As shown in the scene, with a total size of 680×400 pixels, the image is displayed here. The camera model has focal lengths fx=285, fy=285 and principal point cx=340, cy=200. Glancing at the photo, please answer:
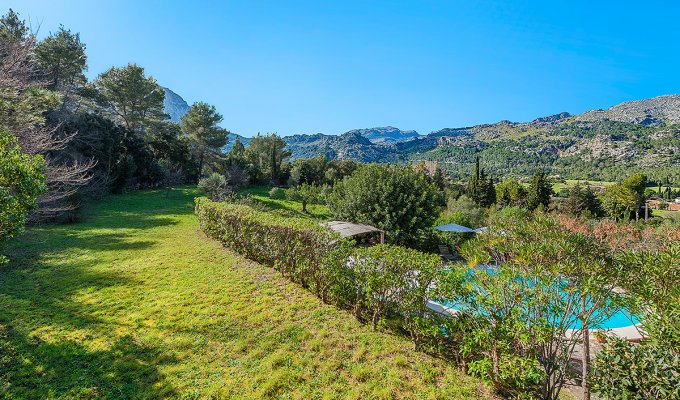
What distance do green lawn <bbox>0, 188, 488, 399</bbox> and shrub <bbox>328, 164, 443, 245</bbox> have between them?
774 centimetres

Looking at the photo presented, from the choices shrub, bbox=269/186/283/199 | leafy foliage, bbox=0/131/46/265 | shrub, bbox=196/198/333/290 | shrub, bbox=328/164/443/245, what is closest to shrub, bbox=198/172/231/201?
shrub, bbox=269/186/283/199

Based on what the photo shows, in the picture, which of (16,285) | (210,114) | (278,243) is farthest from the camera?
(210,114)

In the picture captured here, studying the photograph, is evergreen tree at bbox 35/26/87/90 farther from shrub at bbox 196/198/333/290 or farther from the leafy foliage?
the leafy foliage

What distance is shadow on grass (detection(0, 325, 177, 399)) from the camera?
3.93m

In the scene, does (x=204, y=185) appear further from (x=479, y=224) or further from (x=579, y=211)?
(x=579, y=211)

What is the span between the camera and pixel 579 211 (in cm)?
3694

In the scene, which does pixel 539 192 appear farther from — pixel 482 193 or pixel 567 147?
pixel 567 147

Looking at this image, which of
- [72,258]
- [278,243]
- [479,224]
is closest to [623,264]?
[278,243]

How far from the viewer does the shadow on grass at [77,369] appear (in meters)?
3.93

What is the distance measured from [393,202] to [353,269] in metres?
9.88

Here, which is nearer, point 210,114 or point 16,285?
point 16,285

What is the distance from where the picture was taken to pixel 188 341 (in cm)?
516

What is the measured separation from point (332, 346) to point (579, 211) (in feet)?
146

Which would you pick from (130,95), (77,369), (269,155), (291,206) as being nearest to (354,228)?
(77,369)
